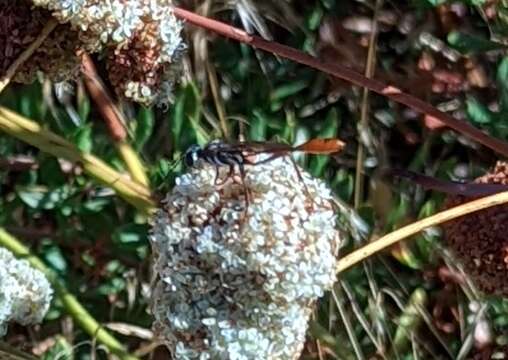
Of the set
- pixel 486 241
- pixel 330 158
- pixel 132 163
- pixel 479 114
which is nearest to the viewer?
pixel 486 241

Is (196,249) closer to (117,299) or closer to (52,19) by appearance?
(52,19)

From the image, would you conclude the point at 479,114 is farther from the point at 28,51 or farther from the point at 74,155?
the point at 28,51

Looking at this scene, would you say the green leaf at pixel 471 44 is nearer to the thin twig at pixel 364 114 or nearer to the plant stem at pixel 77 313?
the thin twig at pixel 364 114

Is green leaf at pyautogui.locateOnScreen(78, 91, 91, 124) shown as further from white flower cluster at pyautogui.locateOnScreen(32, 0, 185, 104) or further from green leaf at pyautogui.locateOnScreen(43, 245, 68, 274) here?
white flower cluster at pyautogui.locateOnScreen(32, 0, 185, 104)

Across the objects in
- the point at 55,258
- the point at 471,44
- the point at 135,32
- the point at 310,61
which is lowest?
the point at 55,258

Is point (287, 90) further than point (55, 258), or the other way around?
point (287, 90)

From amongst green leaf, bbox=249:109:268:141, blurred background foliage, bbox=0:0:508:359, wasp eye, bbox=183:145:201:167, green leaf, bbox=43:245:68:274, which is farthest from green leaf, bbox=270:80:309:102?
wasp eye, bbox=183:145:201:167

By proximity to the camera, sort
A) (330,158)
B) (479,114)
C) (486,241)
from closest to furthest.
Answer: (486,241) < (479,114) < (330,158)

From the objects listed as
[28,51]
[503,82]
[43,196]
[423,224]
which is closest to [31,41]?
[28,51]

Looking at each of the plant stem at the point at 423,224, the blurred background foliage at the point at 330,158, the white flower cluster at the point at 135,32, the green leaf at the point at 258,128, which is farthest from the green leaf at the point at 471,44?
the white flower cluster at the point at 135,32
